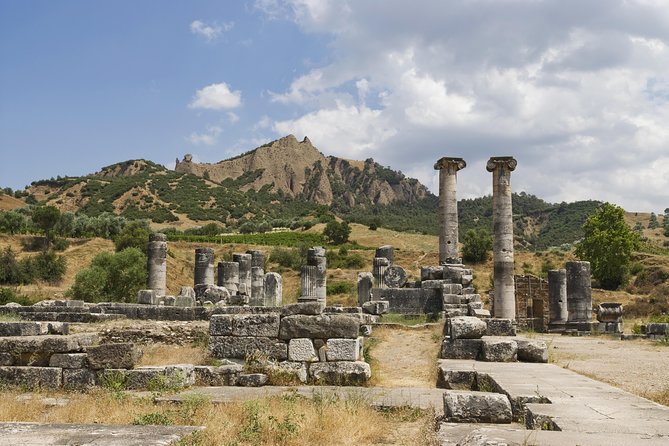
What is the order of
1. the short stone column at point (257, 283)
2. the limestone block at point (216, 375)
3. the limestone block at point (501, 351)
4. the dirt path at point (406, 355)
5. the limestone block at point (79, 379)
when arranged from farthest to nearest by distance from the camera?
1. the short stone column at point (257, 283)
2. the dirt path at point (406, 355)
3. the limestone block at point (501, 351)
4. the limestone block at point (216, 375)
5. the limestone block at point (79, 379)

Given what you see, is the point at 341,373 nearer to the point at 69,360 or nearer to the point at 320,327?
the point at 320,327

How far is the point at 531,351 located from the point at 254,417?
617cm

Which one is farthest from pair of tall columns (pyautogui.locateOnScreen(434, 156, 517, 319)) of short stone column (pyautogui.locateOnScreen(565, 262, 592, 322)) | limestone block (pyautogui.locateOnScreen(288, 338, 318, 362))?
limestone block (pyautogui.locateOnScreen(288, 338, 318, 362))

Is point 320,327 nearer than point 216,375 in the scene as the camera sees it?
No

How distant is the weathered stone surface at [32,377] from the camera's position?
9.33 m

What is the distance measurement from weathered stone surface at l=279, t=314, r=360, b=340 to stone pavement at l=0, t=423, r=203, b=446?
4.33 metres

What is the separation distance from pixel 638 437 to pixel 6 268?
49.0 meters

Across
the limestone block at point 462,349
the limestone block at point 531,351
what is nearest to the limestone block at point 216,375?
the limestone block at point 462,349

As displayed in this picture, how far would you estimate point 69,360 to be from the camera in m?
9.46

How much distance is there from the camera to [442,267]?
25.9 metres

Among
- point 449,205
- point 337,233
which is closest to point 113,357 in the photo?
point 449,205

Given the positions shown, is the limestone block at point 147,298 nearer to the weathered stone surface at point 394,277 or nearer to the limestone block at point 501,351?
the weathered stone surface at point 394,277

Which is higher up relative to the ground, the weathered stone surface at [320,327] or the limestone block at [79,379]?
the weathered stone surface at [320,327]

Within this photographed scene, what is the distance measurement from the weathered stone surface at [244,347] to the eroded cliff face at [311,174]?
13277cm
